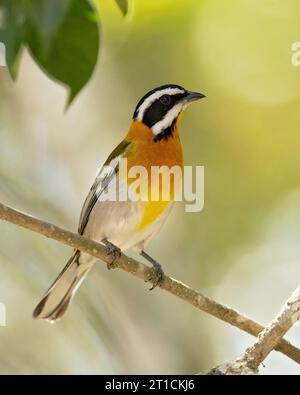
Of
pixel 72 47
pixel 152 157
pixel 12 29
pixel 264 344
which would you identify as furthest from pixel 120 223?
pixel 12 29

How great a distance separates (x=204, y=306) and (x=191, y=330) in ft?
9.27

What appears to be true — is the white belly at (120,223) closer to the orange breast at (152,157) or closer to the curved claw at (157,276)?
the orange breast at (152,157)

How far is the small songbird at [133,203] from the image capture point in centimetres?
448

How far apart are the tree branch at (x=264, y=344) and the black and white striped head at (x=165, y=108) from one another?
1823 millimetres

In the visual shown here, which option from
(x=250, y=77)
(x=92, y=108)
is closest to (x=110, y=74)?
(x=92, y=108)

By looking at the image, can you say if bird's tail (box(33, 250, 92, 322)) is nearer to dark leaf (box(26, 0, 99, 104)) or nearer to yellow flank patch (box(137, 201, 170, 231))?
yellow flank patch (box(137, 201, 170, 231))

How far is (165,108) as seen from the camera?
4.84m

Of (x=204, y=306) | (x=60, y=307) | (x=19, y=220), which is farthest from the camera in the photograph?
(x=60, y=307)

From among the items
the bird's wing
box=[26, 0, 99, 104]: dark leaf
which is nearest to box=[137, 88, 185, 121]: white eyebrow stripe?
the bird's wing

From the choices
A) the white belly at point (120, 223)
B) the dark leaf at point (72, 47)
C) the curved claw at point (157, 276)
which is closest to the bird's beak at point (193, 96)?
the white belly at point (120, 223)

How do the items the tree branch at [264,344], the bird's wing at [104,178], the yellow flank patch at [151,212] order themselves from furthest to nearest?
the bird's wing at [104,178] < the yellow flank patch at [151,212] < the tree branch at [264,344]

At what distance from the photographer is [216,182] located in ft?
21.7

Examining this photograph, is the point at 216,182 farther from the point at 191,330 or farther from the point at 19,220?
the point at 19,220

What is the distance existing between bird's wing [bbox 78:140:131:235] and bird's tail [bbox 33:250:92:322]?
0.25m
